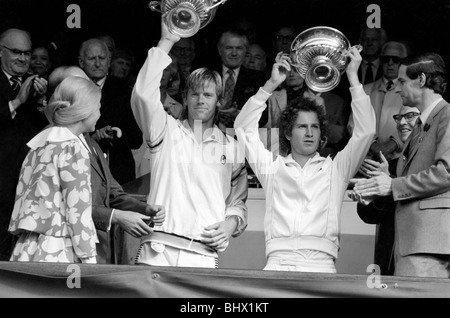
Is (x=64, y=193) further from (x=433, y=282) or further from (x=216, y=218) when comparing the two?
(x=433, y=282)

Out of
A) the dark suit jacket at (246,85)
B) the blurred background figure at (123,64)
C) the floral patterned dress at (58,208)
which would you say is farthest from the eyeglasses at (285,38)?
the floral patterned dress at (58,208)

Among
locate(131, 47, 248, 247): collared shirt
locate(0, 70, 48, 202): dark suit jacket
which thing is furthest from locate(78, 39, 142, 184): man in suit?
locate(131, 47, 248, 247): collared shirt

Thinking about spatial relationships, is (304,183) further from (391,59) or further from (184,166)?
(391,59)

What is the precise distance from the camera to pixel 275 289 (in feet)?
22.0

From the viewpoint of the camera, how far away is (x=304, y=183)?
287 inches

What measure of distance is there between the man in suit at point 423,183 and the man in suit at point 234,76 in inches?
55.3

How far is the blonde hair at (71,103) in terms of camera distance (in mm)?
6836

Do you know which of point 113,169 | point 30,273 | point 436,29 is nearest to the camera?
point 30,273

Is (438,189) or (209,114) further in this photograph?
(209,114)

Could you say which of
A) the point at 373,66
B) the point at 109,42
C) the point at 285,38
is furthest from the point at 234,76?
the point at 373,66
